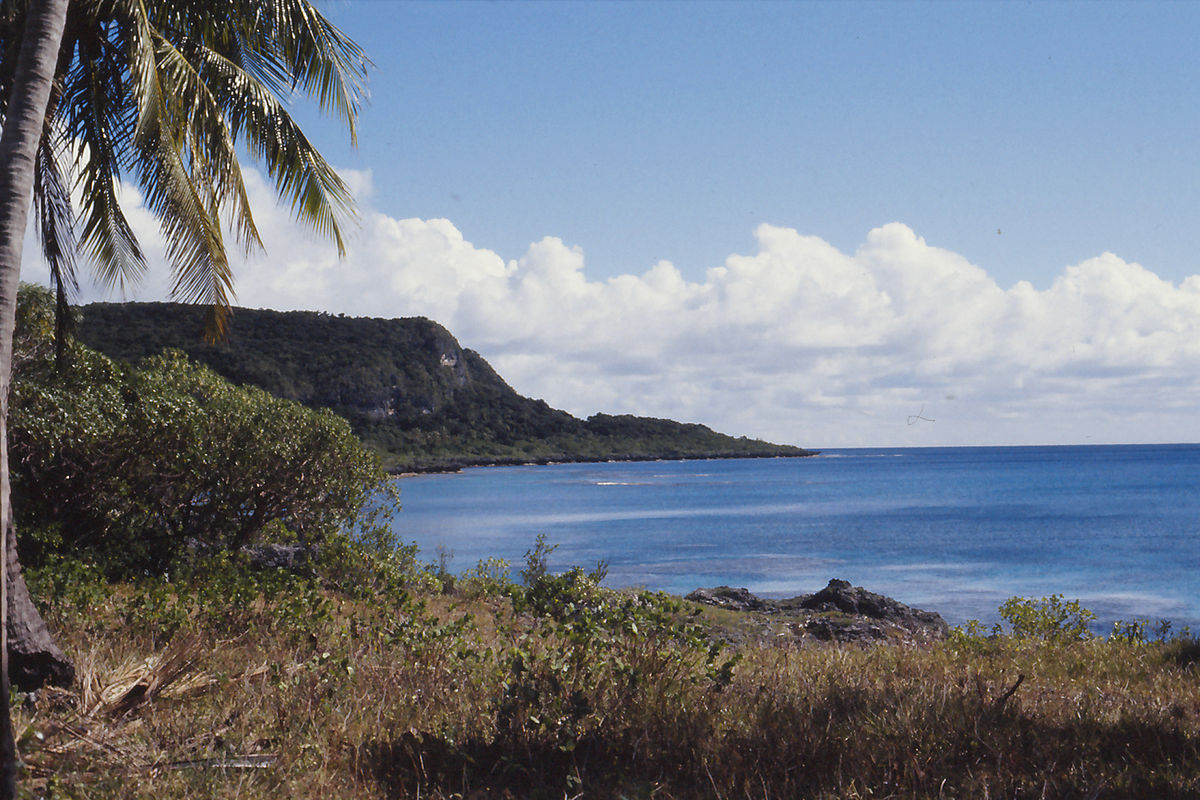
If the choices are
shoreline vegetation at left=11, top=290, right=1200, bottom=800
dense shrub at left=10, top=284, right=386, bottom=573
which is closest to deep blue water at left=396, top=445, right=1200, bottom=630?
dense shrub at left=10, top=284, right=386, bottom=573

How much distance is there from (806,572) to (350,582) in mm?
32106

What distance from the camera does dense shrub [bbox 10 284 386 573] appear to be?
38.1ft

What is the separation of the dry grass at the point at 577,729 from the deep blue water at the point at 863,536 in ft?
76.8

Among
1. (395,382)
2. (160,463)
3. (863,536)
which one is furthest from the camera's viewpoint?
(395,382)

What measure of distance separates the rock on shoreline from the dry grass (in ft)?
42.3

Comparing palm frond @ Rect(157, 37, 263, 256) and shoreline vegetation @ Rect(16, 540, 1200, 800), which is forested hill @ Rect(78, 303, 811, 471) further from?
shoreline vegetation @ Rect(16, 540, 1200, 800)

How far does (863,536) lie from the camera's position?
53906mm

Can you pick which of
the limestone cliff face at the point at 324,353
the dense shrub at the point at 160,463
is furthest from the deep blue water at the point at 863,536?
the dense shrub at the point at 160,463

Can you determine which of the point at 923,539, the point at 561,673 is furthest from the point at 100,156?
the point at 923,539

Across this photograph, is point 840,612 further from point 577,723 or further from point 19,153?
point 19,153

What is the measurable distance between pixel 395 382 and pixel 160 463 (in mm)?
88364

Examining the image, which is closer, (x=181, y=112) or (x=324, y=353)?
(x=181, y=112)

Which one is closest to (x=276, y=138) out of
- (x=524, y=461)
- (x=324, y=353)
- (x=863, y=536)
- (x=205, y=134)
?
(x=205, y=134)

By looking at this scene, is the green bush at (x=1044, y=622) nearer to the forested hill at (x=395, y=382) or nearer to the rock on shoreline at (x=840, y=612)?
the rock on shoreline at (x=840, y=612)
